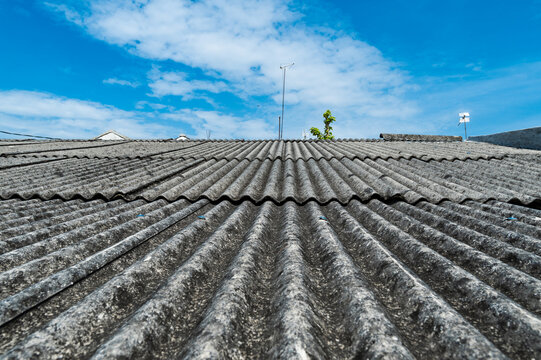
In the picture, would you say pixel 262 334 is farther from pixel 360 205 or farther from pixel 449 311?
pixel 360 205

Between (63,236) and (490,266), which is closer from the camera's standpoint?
(490,266)

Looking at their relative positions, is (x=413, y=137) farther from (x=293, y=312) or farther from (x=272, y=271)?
(x=293, y=312)

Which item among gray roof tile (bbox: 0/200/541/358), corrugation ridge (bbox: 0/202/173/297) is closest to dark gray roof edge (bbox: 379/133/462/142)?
gray roof tile (bbox: 0/200/541/358)

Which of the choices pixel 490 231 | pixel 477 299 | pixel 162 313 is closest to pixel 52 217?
pixel 162 313

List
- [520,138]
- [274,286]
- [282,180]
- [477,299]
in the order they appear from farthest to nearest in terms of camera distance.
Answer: [520,138]
[282,180]
[274,286]
[477,299]

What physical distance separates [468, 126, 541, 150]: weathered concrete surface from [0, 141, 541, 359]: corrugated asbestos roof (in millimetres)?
5951

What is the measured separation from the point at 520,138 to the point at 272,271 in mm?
9881

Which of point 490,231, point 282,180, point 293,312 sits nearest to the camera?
point 293,312

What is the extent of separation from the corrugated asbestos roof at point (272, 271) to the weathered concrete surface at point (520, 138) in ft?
19.5

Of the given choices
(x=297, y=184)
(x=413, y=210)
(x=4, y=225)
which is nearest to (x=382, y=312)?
(x=413, y=210)

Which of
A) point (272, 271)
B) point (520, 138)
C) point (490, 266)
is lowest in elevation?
point (272, 271)

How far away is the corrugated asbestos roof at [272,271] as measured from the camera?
109 centimetres

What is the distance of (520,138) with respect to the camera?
8.09 meters

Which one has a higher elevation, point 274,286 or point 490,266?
point 490,266
